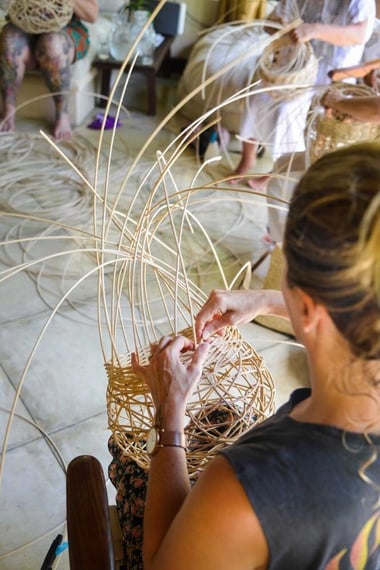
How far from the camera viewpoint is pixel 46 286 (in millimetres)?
2033

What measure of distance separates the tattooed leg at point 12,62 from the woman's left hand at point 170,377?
2.34 meters

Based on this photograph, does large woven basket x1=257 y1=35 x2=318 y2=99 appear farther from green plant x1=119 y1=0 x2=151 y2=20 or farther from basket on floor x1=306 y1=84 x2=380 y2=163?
green plant x1=119 y1=0 x2=151 y2=20

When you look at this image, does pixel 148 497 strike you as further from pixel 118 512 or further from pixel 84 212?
pixel 84 212

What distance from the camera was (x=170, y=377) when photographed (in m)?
0.82

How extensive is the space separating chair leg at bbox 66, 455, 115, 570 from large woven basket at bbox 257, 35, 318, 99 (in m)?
1.62

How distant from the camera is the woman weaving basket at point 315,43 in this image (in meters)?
2.09

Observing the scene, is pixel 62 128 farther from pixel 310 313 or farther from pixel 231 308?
pixel 310 313

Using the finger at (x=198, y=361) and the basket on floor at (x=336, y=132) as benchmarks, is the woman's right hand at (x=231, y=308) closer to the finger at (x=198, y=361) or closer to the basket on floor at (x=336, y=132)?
the finger at (x=198, y=361)

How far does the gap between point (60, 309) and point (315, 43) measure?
1.40 m

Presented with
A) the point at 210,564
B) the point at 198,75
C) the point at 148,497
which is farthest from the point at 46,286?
the point at 198,75

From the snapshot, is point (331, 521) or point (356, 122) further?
point (356, 122)

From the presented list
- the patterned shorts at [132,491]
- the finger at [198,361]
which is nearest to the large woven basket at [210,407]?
the patterned shorts at [132,491]

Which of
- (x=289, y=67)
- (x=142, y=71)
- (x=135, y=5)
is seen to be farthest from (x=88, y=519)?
(x=135, y=5)

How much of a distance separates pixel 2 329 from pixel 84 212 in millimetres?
766
